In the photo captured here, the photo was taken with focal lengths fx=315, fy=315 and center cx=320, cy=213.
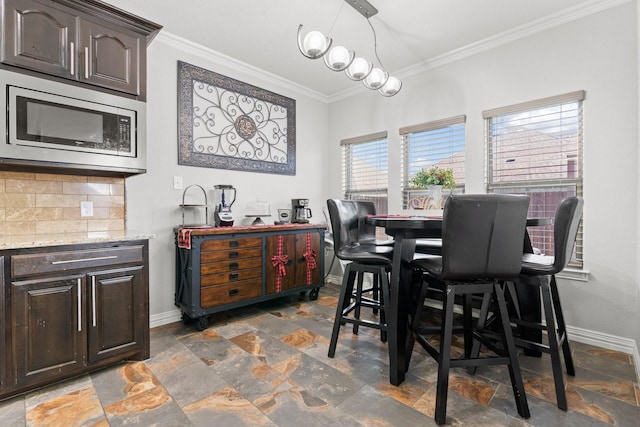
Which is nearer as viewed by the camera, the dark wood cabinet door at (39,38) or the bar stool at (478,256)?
the bar stool at (478,256)

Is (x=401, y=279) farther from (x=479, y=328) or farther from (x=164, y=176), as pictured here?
(x=164, y=176)

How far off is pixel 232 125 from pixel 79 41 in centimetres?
148

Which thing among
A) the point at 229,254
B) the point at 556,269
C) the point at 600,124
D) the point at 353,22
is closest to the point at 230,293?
the point at 229,254

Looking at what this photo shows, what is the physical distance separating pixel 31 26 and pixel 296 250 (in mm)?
2552

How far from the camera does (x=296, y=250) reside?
3.34 m

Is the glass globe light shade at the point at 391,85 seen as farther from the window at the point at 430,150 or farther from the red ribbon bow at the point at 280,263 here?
the red ribbon bow at the point at 280,263

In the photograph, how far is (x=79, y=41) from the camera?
200cm

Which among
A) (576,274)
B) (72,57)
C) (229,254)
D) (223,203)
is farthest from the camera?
(223,203)

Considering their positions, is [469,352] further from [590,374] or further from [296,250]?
[296,250]

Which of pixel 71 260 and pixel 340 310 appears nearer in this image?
pixel 71 260

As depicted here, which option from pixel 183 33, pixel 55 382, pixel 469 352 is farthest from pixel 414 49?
pixel 55 382

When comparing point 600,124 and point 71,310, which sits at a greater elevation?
point 600,124

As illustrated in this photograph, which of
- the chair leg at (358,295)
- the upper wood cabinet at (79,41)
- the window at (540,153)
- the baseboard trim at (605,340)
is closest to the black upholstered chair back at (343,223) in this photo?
the chair leg at (358,295)

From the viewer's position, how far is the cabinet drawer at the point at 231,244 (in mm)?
2688
